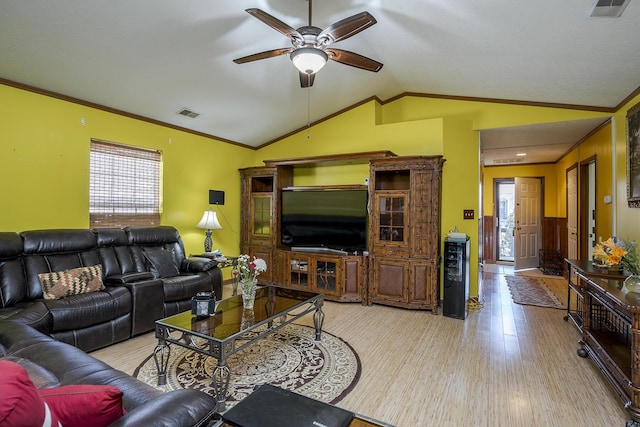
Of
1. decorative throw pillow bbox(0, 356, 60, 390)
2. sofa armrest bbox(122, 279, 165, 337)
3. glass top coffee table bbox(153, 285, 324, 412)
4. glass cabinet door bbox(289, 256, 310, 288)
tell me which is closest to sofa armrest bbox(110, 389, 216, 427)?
decorative throw pillow bbox(0, 356, 60, 390)

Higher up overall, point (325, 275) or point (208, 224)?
point (208, 224)

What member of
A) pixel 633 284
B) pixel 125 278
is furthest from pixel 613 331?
pixel 125 278

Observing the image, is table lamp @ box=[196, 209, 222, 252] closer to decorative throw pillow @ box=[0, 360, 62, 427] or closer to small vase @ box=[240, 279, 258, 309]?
small vase @ box=[240, 279, 258, 309]

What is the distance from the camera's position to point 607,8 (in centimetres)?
231

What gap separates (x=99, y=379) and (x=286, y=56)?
329 cm

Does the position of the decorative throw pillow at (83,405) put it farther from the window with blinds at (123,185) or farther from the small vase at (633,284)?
the window with blinds at (123,185)

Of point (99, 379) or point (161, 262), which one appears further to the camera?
point (161, 262)

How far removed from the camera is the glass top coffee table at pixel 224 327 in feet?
6.78

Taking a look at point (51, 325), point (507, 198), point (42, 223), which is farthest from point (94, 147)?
point (507, 198)

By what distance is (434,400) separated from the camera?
7.34 feet

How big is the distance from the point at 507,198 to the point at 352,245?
5718 mm

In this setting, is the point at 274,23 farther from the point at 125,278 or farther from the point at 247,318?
the point at 125,278

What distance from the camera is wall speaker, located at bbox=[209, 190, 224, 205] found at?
205 inches

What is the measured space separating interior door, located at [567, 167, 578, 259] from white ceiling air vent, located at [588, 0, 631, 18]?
4230 mm
